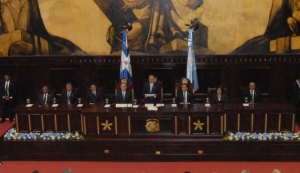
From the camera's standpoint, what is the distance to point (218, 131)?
10.6 metres

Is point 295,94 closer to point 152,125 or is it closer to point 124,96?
point 152,125

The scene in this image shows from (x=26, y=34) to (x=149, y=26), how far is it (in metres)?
4.01

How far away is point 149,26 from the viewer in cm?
1362

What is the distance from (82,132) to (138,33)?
4274 mm

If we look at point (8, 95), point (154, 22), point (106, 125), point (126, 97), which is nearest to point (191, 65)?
point (154, 22)

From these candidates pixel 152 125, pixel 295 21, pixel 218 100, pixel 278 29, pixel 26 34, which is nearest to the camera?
pixel 152 125

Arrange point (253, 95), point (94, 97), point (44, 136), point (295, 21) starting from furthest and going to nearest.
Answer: point (295, 21) → point (94, 97) → point (253, 95) → point (44, 136)

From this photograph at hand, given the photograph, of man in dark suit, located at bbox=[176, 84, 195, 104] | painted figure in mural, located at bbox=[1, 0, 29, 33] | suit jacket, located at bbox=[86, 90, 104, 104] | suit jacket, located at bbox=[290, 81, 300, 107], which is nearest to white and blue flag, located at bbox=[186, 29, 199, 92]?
man in dark suit, located at bbox=[176, 84, 195, 104]

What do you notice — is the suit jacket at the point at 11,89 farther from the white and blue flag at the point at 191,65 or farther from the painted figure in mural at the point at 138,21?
the white and blue flag at the point at 191,65

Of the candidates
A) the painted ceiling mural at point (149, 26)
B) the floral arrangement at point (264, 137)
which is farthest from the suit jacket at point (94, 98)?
the floral arrangement at point (264, 137)

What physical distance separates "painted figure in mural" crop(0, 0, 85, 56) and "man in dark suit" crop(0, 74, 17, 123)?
122 cm
